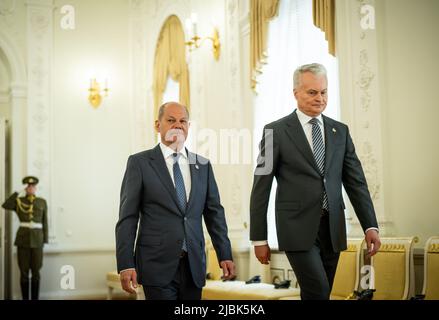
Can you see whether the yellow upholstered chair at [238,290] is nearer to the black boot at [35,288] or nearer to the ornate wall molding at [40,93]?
the black boot at [35,288]

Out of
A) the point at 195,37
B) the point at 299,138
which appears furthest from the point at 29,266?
the point at 299,138

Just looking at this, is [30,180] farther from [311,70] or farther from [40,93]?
[311,70]

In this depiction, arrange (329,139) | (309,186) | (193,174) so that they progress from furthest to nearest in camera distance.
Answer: (193,174) → (329,139) → (309,186)

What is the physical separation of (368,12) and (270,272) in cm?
275

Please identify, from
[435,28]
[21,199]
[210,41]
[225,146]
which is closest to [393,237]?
[435,28]

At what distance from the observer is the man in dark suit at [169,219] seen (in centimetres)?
323

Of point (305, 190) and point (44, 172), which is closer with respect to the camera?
Answer: point (305, 190)

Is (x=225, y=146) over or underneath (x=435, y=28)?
underneath

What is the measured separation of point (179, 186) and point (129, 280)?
1.79ft

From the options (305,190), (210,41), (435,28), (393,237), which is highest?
(210,41)

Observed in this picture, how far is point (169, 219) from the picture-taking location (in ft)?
10.9

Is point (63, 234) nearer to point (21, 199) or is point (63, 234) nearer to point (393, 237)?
point (21, 199)

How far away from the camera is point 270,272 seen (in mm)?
6859

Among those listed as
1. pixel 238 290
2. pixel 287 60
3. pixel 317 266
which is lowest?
pixel 238 290
